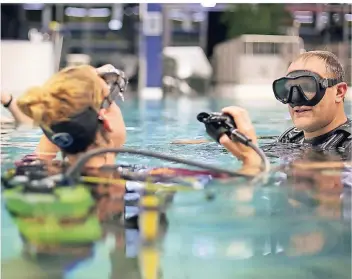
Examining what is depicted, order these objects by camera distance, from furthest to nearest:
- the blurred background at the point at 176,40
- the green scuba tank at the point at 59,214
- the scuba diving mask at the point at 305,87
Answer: the blurred background at the point at 176,40, the scuba diving mask at the point at 305,87, the green scuba tank at the point at 59,214

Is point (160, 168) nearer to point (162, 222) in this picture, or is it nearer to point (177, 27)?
point (162, 222)

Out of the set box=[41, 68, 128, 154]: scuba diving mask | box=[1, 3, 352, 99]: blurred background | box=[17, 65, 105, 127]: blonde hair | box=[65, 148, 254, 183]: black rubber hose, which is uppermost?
box=[17, 65, 105, 127]: blonde hair

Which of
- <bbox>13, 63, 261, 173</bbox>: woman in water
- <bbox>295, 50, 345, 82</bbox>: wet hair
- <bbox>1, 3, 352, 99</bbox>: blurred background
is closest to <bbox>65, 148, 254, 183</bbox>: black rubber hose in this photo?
<bbox>13, 63, 261, 173</bbox>: woman in water

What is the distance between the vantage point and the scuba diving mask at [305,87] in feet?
4.22

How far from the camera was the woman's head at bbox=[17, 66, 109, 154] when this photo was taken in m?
0.98

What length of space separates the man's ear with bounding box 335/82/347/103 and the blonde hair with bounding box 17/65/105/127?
597mm

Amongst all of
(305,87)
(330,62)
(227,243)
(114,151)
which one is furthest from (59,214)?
(330,62)

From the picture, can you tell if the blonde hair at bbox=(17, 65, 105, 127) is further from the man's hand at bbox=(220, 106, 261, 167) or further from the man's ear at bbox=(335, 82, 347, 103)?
the man's ear at bbox=(335, 82, 347, 103)

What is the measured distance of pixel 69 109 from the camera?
3.19 ft

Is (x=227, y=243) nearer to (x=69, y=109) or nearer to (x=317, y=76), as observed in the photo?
(x=69, y=109)

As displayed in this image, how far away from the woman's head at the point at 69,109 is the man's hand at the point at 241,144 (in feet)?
0.79

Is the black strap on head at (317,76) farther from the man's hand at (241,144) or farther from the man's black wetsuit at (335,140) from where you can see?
the man's hand at (241,144)

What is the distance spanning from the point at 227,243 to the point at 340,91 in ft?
1.90

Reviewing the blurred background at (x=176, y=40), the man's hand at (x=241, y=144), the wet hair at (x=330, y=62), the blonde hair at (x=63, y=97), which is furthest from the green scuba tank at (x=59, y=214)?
the blurred background at (x=176, y=40)
